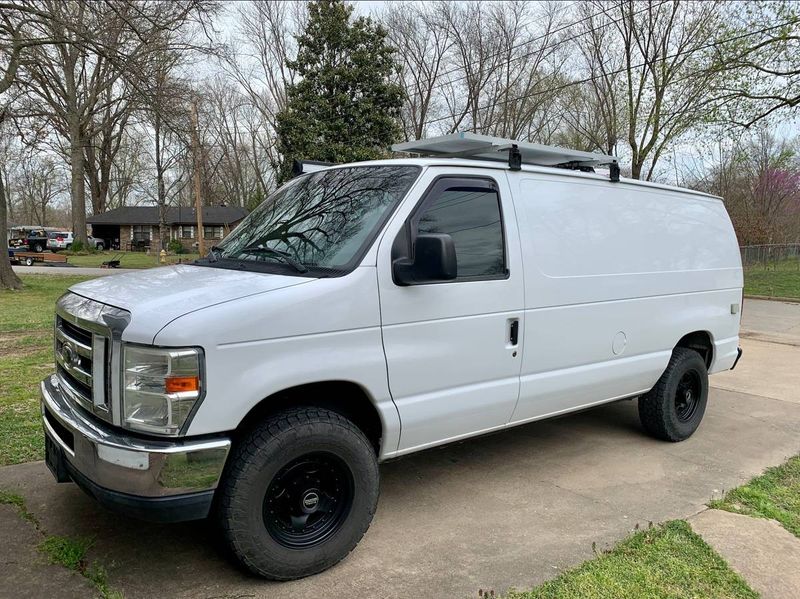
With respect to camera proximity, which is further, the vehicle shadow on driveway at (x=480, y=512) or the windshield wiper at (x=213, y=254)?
the windshield wiper at (x=213, y=254)

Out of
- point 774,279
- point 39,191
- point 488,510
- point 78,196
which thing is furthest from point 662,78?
point 39,191

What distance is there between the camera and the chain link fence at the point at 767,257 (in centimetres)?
2572

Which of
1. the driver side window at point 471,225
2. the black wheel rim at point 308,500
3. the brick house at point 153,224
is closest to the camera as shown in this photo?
the black wheel rim at point 308,500

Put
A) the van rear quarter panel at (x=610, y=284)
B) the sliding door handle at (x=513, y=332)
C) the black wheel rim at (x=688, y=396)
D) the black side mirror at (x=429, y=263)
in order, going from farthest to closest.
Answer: the black wheel rim at (x=688, y=396) → the van rear quarter panel at (x=610, y=284) → the sliding door handle at (x=513, y=332) → the black side mirror at (x=429, y=263)

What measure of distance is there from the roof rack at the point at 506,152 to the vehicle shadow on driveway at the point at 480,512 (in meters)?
2.24

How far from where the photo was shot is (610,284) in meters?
4.34

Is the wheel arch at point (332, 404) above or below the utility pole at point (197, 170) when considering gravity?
below

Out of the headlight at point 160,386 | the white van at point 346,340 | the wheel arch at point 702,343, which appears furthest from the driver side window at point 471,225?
the wheel arch at point 702,343

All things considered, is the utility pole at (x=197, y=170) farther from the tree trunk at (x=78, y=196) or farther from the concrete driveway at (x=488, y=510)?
the tree trunk at (x=78, y=196)

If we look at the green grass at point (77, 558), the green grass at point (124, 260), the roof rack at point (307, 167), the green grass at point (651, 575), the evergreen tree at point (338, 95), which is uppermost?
the evergreen tree at point (338, 95)

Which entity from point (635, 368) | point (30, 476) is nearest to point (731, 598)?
point (635, 368)

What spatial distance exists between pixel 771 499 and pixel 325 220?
3.53 metres

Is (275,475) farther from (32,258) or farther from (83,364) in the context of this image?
(32,258)

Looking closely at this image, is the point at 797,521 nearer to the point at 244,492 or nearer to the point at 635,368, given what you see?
the point at 635,368
